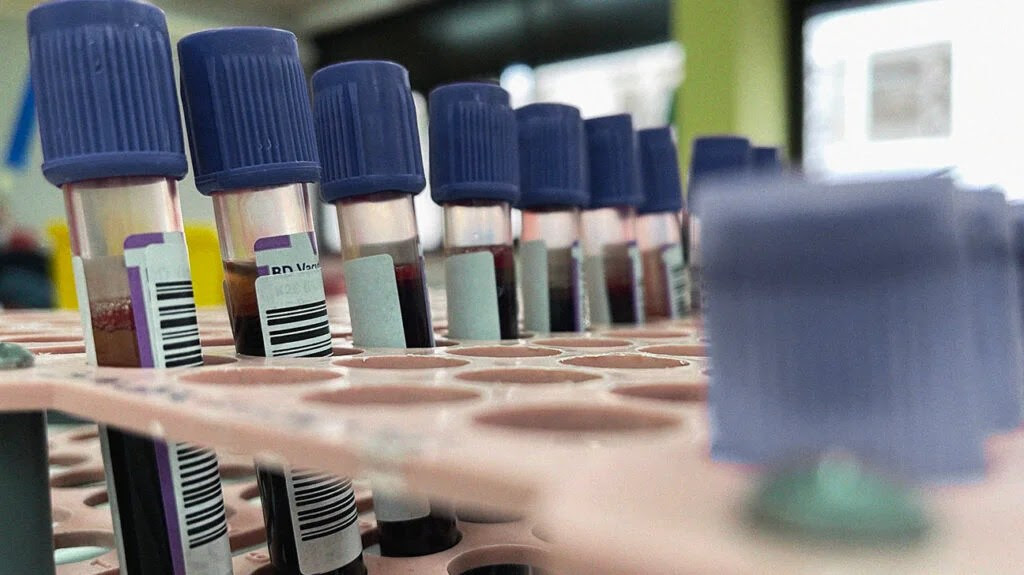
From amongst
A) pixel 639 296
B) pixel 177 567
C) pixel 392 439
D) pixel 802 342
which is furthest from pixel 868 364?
pixel 639 296

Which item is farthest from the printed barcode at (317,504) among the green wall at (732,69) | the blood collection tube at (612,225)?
the green wall at (732,69)

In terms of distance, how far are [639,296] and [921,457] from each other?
50 centimetres

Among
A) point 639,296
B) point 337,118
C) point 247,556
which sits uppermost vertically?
point 337,118

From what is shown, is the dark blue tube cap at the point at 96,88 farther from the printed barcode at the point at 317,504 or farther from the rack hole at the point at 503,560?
the rack hole at the point at 503,560

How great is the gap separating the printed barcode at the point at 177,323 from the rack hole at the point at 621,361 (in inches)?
7.1

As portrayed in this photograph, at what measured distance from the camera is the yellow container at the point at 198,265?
1.10 m

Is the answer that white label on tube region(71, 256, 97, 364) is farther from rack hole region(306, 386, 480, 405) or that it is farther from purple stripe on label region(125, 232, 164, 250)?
rack hole region(306, 386, 480, 405)

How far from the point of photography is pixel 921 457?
197mm

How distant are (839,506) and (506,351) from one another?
0.31m

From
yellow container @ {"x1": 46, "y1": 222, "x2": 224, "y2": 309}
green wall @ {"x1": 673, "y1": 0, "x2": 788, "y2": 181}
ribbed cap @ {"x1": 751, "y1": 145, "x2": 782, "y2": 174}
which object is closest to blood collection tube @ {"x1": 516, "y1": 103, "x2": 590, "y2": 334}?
ribbed cap @ {"x1": 751, "y1": 145, "x2": 782, "y2": 174}

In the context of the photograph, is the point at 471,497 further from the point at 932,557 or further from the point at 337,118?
the point at 337,118

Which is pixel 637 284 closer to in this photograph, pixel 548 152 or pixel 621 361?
pixel 548 152

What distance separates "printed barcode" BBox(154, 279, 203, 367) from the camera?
0.36 meters

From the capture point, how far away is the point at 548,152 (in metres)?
0.60
